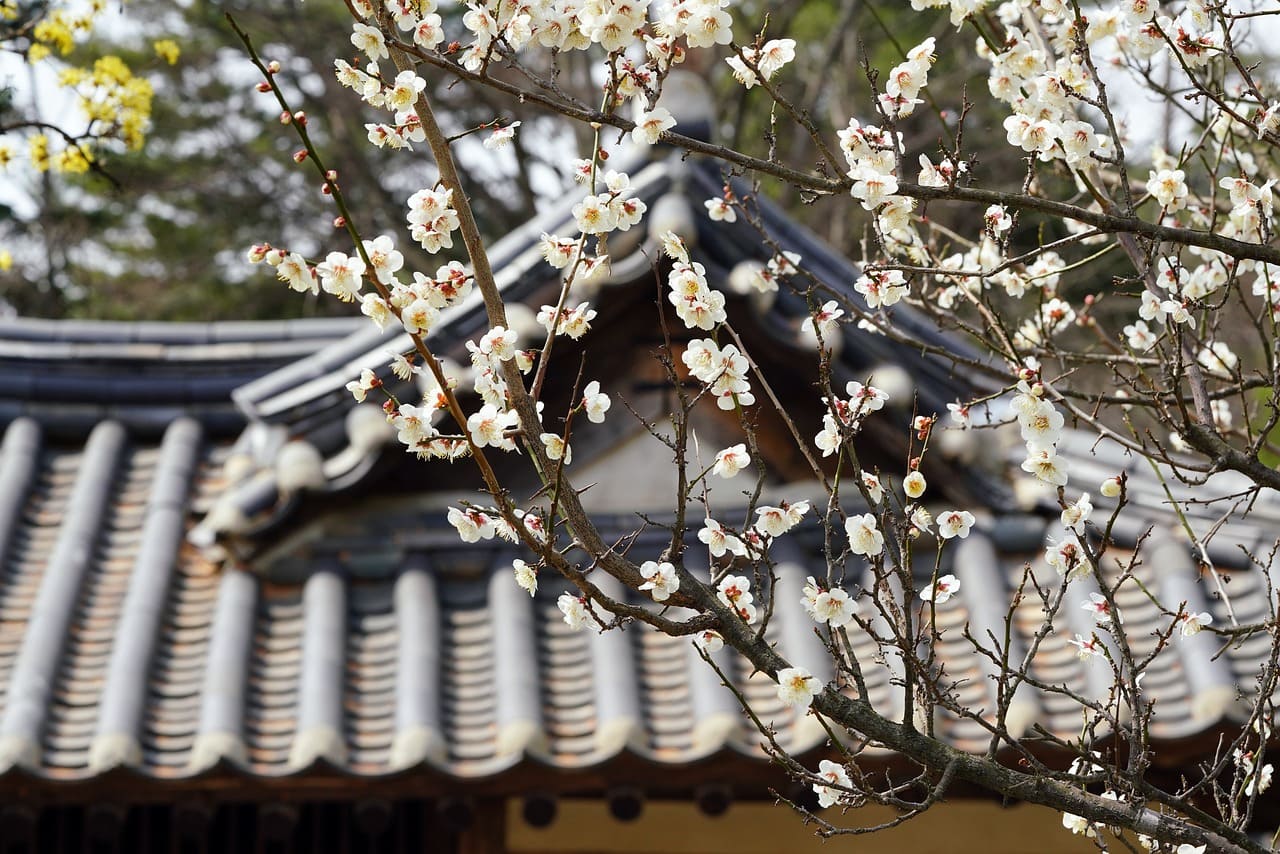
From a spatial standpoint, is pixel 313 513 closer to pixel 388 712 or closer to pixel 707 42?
pixel 388 712

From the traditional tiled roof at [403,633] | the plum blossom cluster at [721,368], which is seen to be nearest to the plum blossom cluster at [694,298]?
the plum blossom cluster at [721,368]

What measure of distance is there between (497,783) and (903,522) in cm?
223

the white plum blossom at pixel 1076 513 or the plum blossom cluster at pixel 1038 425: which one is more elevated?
the plum blossom cluster at pixel 1038 425

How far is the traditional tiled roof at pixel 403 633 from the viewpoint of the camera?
4.24m

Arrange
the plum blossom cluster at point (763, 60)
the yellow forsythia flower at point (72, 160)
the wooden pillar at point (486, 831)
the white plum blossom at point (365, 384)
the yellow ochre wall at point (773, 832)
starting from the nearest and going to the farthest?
the white plum blossom at point (365, 384)
the plum blossom cluster at point (763, 60)
the yellow forsythia flower at point (72, 160)
the wooden pillar at point (486, 831)
the yellow ochre wall at point (773, 832)

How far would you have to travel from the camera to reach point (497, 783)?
422 centimetres

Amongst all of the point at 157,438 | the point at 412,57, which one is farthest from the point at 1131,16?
the point at 157,438

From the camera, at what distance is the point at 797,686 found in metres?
2.21

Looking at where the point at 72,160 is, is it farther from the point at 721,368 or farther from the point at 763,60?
the point at 721,368

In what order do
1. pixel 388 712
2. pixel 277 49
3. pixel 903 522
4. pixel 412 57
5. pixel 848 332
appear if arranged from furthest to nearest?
pixel 277 49
pixel 848 332
pixel 388 712
pixel 412 57
pixel 903 522

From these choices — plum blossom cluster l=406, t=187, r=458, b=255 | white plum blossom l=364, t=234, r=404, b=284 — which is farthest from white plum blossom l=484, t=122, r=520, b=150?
white plum blossom l=364, t=234, r=404, b=284

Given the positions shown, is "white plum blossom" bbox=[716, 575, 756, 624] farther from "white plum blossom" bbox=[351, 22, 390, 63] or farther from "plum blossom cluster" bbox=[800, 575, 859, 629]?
"white plum blossom" bbox=[351, 22, 390, 63]

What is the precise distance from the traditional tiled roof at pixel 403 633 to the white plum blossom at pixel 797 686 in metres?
1.93

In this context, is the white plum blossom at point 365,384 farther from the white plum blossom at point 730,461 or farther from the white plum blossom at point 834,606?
the white plum blossom at point 834,606
